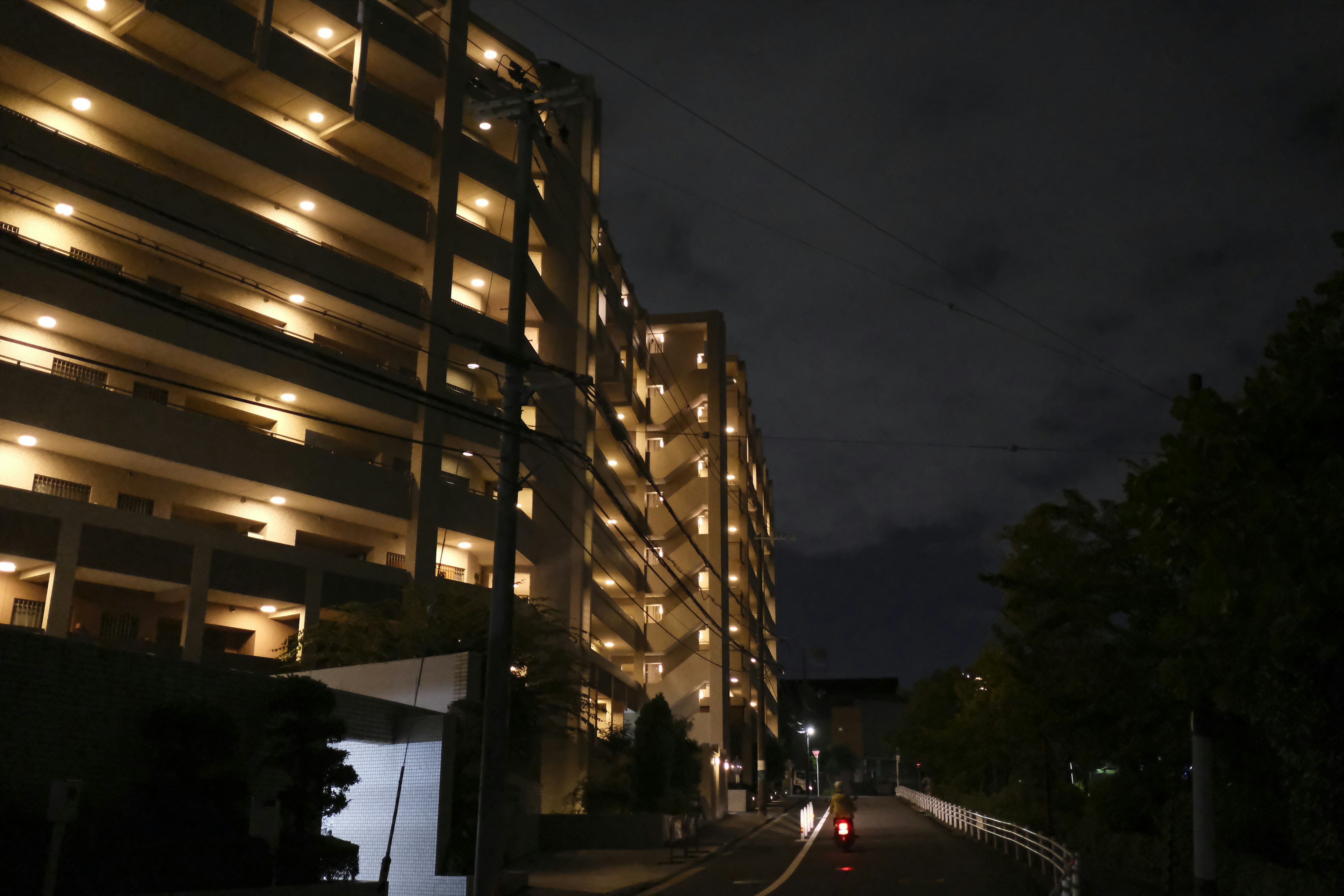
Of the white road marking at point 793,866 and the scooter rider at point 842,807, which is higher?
the scooter rider at point 842,807

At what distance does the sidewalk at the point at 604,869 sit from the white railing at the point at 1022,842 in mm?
7844

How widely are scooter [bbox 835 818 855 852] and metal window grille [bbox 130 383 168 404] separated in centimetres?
2610

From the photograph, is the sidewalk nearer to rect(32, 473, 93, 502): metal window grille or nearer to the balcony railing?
the balcony railing

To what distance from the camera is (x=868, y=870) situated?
2578 centimetres

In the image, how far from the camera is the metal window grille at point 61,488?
3553 centimetres

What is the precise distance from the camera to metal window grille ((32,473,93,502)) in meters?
35.5

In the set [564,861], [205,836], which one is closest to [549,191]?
[564,861]

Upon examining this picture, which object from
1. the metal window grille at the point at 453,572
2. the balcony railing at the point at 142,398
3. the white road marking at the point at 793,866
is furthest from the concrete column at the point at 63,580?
the white road marking at the point at 793,866

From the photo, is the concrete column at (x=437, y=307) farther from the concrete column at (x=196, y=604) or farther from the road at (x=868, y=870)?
the road at (x=868, y=870)

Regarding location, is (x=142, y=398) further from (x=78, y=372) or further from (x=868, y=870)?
(x=868, y=870)

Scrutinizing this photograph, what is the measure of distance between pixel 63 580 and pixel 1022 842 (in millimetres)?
26730

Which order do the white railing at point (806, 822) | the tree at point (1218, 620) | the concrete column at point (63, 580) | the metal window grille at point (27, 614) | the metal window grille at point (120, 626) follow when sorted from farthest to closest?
the white railing at point (806, 822)
the metal window grille at point (120, 626)
the metal window grille at point (27, 614)
the concrete column at point (63, 580)
the tree at point (1218, 620)

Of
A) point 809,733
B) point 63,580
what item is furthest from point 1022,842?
point 809,733

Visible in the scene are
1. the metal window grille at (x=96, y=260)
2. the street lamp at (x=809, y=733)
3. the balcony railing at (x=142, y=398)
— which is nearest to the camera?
the balcony railing at (x=142, y=398)
